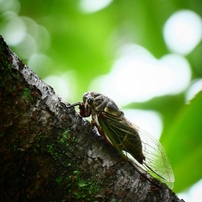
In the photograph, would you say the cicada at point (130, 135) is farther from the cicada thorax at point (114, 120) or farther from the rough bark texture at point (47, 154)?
the rough bark texture at point (47, 154)

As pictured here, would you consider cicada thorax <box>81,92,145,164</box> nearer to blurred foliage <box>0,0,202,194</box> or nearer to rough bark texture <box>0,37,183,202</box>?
rough bark texture <box>0,37,183,202</box>

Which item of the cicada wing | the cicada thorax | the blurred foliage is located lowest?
the cicada wing

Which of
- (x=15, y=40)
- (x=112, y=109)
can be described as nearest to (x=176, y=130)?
(x=112, y=109)

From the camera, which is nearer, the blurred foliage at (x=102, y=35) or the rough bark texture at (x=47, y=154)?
the rough bark texture at (x=47, y=154)

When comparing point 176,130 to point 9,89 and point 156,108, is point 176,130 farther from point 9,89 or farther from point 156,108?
point 9,89

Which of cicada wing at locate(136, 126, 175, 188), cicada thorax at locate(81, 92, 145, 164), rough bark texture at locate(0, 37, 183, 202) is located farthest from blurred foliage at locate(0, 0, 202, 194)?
rough bark texture at locate(0, 37, 183, 202)

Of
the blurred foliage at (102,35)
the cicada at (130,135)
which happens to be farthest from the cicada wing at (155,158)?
the blurred foliage at (102,35)

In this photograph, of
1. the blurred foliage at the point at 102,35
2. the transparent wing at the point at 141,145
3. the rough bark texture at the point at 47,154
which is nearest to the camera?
the rough bark texture at the point at 47,154
